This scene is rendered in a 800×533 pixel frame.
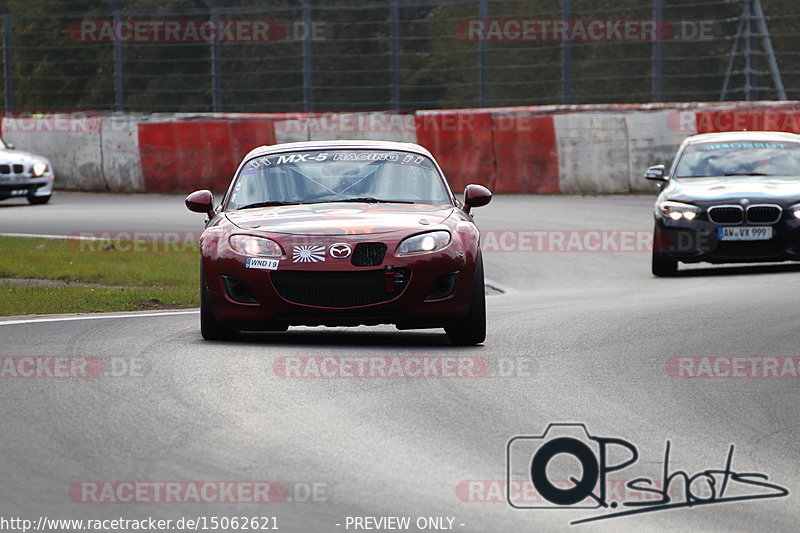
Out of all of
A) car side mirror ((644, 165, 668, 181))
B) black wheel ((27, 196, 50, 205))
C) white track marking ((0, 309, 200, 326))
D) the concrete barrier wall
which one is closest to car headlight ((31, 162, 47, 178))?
black wheel ((27, 196, 50, 205))

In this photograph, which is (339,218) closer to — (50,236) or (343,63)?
(50,236)

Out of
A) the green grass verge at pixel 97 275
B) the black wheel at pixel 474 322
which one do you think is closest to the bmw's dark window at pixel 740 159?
the green grass verge at pixel 97 275

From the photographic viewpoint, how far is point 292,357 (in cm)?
905

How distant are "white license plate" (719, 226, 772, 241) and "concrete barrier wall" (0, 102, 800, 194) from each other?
359 inches

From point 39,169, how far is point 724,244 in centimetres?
1397

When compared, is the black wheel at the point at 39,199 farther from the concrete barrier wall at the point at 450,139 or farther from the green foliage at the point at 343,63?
the green foliage at the point at 343,63

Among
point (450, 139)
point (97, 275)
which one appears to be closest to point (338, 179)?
point (97, 275)

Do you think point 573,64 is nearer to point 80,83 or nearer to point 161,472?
point 80,83

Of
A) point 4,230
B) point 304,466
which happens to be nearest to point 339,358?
point 304,466

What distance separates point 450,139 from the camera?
26.4 m

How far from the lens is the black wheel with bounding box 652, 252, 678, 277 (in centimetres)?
1573

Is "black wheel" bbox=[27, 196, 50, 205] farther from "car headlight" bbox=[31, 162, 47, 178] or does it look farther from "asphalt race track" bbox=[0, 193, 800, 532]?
"asphalt race track" bbox=[0, 193, 800, 532]

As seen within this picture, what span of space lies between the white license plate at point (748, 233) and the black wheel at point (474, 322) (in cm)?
618

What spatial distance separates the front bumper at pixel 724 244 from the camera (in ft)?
50.1
